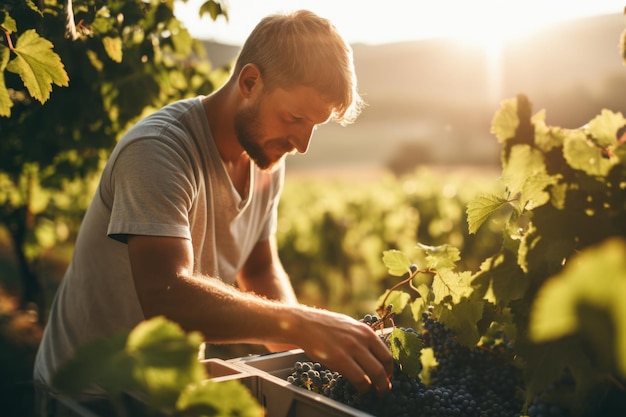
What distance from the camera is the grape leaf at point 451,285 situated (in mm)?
1538

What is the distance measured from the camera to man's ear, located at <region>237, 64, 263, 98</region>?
8.48 feet

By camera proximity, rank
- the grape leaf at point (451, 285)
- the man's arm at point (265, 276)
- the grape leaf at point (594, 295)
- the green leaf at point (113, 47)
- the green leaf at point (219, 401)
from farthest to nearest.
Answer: the man's arm at point (265, 276)
the green leaf at point (113, 47)
the grape leaf at point (451, 285)
the green leaf at point (219, 401)
the grape leaf at point (594, 295)

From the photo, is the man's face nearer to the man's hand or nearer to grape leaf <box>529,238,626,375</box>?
the man's hand

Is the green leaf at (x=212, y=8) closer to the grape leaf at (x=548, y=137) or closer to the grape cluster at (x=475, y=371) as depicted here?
the grape cluster at (x=475, y=371)

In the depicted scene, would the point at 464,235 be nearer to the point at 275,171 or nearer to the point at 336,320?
the point at 275,171

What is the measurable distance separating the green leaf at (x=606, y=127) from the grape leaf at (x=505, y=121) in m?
0.14

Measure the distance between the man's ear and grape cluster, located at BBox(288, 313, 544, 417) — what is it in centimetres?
119

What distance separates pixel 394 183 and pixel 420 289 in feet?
25.2

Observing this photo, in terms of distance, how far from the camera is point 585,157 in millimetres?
1122

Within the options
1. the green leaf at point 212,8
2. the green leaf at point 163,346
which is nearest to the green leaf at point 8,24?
the green leaf at point 212,8

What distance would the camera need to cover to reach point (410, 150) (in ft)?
152

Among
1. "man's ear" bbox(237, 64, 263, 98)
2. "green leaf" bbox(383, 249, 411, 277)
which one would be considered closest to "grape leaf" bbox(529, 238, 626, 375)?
"green leaf" bbox(383, 249, 411, 277)

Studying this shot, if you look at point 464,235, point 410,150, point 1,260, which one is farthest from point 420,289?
point 410,150

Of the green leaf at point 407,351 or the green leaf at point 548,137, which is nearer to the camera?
the green leaf at point 548,137
